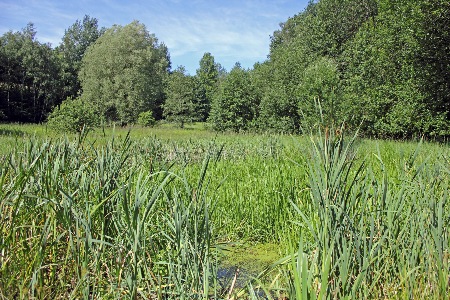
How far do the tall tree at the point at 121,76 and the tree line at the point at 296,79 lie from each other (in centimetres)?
9

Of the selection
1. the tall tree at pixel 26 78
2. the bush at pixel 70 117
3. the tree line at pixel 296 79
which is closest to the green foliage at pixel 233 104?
the tree line at pixel 296 79

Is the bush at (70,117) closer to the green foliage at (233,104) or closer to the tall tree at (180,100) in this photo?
the green foliage at (233,104)

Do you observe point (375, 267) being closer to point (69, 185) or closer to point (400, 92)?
point (69, 185)

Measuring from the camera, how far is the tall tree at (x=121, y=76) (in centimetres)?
3322

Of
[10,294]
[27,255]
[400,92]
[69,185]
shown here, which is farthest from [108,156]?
[400,92]

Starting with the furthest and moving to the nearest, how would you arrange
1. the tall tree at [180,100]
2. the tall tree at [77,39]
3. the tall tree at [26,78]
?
1. the tall tree at [77,39]
2. the tall tree at [180,100]
3. the tall tree at [26,78]

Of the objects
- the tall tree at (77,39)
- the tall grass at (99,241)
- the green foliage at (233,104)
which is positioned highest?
the tall tree at (77,39)

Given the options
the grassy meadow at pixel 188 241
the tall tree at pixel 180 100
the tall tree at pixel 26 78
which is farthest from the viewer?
the tall tree at pixel 180 100

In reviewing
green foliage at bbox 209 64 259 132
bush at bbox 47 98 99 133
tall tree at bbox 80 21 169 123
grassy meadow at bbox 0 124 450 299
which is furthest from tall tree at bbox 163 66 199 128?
grassy meadow at bbox 0 124 450 299

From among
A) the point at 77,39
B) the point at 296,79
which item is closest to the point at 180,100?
the point at 296,79

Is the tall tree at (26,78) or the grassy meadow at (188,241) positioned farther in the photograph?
the tall tree at (26,78)

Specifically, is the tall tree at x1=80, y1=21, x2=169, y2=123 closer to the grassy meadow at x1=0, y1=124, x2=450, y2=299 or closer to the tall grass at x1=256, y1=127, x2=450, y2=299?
the grassy meadow at x1=0, y1=124, x2=450, y2=299

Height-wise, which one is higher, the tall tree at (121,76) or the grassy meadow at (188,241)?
the tall tree at (121,76)

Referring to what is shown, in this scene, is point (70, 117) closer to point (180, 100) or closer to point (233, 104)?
point (233, 104)
